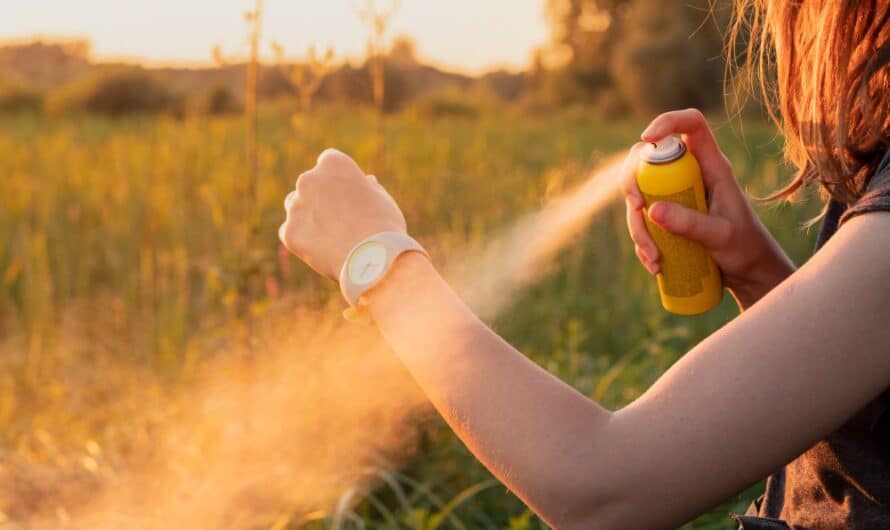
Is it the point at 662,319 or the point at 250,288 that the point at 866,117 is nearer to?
the point at 250,288

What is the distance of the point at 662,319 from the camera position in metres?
3.90

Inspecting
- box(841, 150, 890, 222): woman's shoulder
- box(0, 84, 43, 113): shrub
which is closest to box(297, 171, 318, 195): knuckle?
box(841, 150, 890, 222): woman's shoulder

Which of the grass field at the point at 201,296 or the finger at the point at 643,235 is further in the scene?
the grass field at the point at 201,296

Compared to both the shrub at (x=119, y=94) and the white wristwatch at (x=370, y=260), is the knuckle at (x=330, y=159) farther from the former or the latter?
the shrub at (x=119, y=94)

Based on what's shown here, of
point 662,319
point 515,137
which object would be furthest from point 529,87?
point 662,319

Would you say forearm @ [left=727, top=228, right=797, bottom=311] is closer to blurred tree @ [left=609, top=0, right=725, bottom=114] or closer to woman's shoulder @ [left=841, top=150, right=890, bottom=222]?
woman's shoulder @ [left=841, top=150, right=890, bottom=222]

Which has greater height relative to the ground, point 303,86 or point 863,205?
point 863,205

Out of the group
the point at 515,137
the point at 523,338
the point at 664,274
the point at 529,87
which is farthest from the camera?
the point at 529,87

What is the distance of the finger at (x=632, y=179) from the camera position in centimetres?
122

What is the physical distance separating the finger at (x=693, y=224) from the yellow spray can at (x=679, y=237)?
15 millimetres

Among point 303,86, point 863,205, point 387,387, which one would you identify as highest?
point 863,205

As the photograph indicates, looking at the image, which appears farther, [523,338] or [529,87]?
[529,87]

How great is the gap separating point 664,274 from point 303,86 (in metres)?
1.18

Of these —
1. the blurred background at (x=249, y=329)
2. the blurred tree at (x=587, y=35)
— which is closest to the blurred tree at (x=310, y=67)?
the blurred background at (x=249, y=329)
